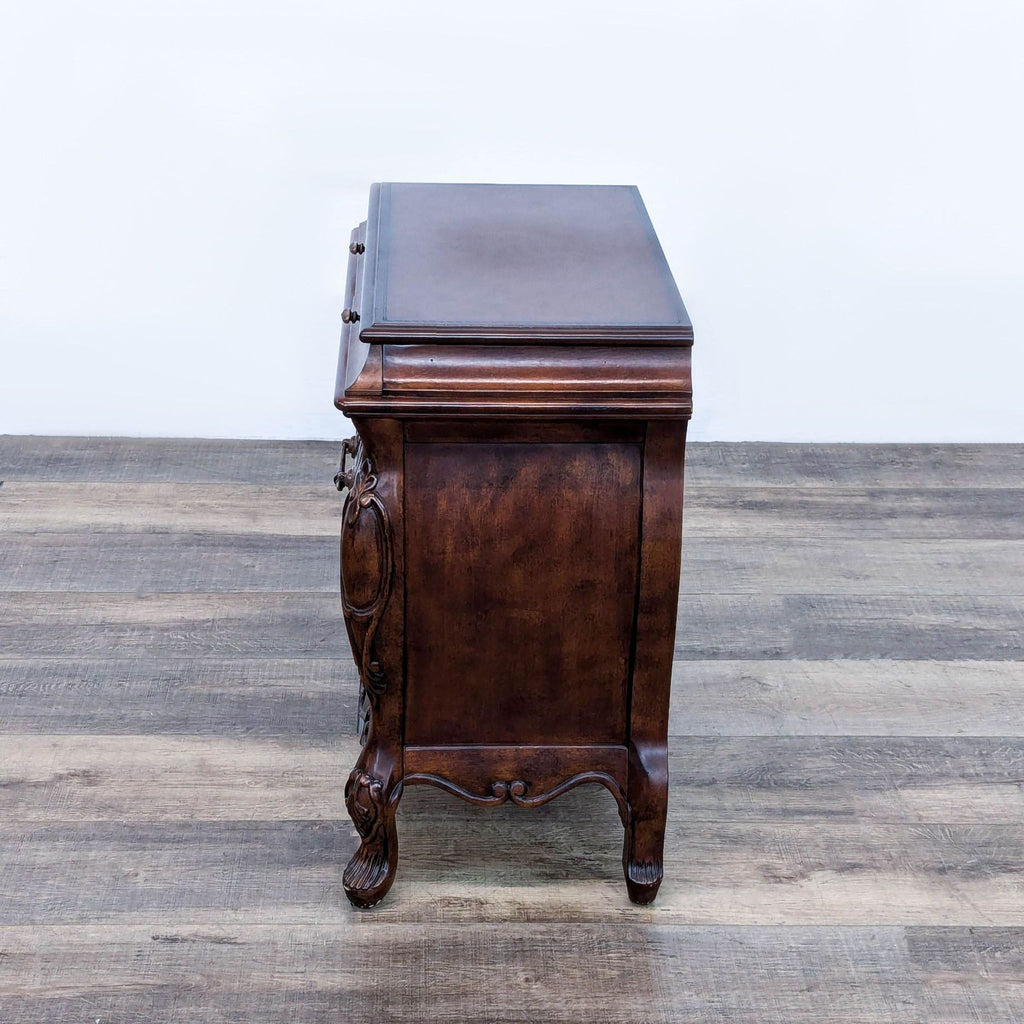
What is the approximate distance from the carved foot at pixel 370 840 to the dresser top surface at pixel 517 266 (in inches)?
24.8

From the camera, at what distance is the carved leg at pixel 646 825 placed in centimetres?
176

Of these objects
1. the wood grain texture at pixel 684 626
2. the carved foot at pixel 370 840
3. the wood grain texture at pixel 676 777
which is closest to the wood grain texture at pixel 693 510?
the wood grain texture at pixel 684 626

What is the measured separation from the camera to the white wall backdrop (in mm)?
2832

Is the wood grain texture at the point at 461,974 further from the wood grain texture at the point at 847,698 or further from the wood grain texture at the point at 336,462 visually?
the wood grain texture at the point at 336,462

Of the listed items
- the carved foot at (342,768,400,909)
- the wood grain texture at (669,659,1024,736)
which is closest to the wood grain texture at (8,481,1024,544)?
the wood grain texture at (669,659,1024,736)

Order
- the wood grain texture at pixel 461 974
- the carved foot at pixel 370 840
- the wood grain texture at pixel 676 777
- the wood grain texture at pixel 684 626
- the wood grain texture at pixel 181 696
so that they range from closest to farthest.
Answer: the wood grain texture at pixel 461 974, the carved foot at pixel 370 840, the wood grain texture at pixel 676 777, the wood grain texture at pixel 181 696, the wood grain texture at pixel 684 626

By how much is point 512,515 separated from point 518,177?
1522mm

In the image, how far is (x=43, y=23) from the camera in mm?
2803

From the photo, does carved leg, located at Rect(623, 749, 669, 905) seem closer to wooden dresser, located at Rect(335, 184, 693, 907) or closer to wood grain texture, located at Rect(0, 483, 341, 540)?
wooden dresser, located at Rect(335, 184, 693, 907)

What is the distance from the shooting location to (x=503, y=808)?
6.61 ft

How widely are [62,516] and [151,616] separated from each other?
1.56 feet

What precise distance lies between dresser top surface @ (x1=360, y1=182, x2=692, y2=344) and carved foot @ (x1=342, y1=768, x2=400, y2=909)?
0.63 metres

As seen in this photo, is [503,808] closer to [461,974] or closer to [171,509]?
[461,974]

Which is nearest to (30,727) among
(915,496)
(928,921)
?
(928,921)
